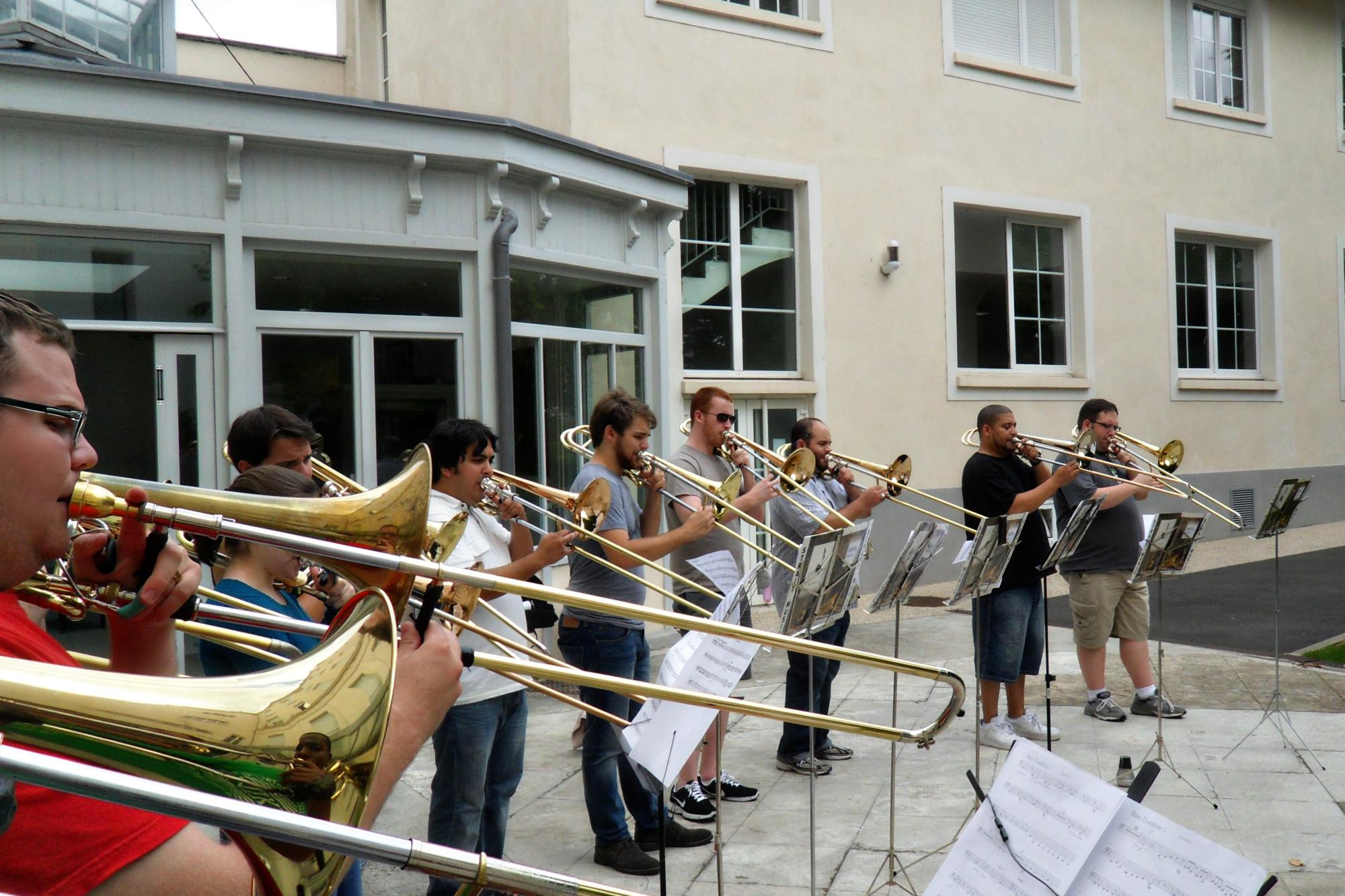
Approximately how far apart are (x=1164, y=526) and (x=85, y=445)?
5137 millimetres

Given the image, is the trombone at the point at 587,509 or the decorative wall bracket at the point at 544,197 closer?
the trombone at the point at 587,509

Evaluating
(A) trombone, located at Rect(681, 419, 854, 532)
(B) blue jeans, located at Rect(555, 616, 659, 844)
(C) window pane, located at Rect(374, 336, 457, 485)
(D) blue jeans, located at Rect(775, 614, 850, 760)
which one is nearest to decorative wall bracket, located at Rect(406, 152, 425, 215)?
(C) window pane, located at Rect(374, 336, 457, 485)

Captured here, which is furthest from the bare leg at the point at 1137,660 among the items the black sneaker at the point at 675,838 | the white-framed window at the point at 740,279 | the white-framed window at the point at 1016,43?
the white-framed window at the point at 1016,43

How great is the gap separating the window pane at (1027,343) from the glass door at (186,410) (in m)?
8.99

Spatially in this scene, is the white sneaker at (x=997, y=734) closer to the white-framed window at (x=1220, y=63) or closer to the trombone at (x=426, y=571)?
the trombone at (x=426, y=571)

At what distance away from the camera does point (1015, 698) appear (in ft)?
19.4

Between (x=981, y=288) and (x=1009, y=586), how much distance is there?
23.1ft

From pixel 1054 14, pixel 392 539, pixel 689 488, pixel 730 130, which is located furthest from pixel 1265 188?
pixel 392 539

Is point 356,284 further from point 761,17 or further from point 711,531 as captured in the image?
point 761,17

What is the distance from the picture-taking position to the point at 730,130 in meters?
9.94

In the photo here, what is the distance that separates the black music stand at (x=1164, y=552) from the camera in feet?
18.1

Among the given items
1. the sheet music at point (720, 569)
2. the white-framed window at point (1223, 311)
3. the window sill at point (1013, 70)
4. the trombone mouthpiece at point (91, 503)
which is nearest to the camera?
the trombone mouthpiece at point (91, 503)

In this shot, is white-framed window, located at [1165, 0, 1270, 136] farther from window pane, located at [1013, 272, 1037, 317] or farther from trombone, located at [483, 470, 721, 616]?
trombone, located at [483, 470, 721, 616]

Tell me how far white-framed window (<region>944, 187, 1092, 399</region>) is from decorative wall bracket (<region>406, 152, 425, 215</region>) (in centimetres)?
646
